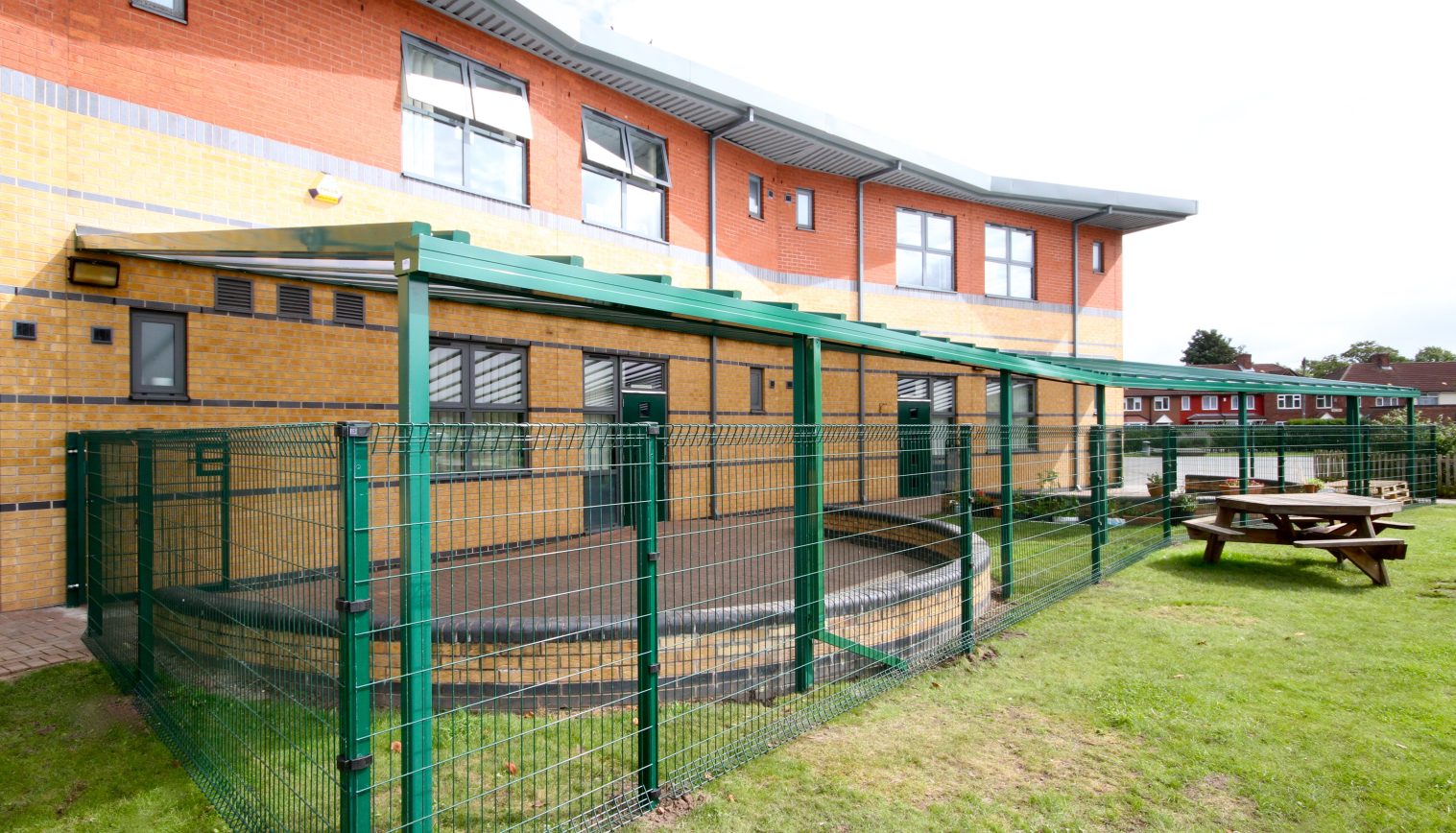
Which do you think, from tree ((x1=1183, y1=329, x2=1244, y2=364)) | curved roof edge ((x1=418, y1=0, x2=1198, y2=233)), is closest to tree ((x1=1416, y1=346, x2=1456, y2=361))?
tree ((x1=1183, y1=329, x2=1244, y2=364))

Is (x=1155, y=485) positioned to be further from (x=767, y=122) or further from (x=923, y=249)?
(x=767, y=122)

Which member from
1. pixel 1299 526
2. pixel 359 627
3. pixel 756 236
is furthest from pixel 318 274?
pixel 1299 526

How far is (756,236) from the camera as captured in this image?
1324 cm

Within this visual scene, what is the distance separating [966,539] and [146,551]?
5131 mm

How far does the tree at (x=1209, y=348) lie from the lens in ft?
250

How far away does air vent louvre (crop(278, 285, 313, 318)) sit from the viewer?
294 inches

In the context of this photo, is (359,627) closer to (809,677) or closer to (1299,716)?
(809,677)

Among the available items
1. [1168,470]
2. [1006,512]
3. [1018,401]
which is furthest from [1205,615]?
[1018,401]

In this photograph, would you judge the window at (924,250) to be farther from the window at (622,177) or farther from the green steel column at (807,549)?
the green steel column at (807,549)

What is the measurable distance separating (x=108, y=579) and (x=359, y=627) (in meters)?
3.82

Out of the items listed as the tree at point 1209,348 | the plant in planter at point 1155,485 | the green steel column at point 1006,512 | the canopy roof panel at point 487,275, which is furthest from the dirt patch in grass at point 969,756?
the tree at point 1209,348

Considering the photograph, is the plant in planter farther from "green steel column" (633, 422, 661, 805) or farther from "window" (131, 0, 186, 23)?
"window" (131, 0, 186, 23)

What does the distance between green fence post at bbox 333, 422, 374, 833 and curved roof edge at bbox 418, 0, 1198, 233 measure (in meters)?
7.78

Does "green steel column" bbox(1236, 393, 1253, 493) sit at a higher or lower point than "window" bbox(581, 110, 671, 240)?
lower
